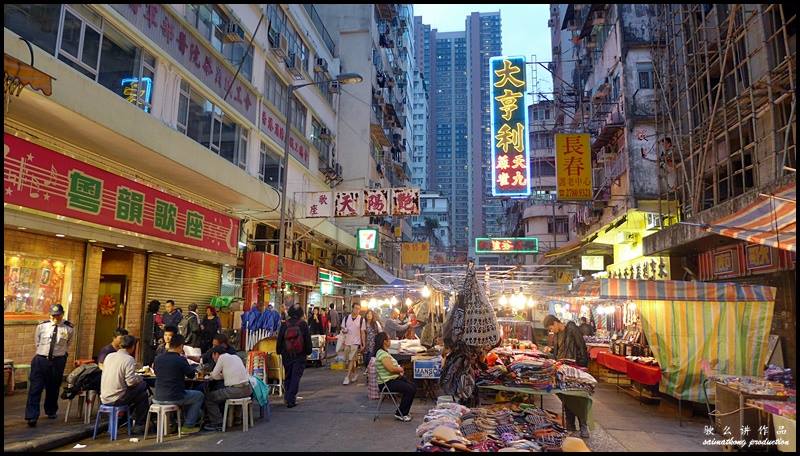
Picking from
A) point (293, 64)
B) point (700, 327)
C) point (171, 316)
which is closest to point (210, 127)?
point (171, 316)

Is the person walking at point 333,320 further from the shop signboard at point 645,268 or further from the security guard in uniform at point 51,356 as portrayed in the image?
the security guard in uniform at point 51,356

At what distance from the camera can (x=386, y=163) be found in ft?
130

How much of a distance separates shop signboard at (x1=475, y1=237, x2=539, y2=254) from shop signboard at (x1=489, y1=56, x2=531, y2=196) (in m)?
7.49

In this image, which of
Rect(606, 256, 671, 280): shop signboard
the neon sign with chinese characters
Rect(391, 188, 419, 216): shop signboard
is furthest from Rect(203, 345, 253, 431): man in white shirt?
Rect(606, 256, 671, 280): shop signboard

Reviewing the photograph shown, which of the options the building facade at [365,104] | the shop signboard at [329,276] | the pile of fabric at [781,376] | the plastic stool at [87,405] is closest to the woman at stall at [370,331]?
the plastic stool at [87,405]

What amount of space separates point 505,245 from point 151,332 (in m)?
19.0

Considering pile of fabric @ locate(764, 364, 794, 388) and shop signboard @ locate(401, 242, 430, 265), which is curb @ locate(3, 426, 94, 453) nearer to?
pile of fabric @ locate(764, 364, 794, 388)

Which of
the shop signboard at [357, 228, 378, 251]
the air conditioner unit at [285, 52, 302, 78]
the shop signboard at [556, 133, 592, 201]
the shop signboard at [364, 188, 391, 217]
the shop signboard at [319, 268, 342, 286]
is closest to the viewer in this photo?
the shop signboard at [364, 188, 391, 217]

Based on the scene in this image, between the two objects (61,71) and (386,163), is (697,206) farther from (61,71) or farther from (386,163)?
(386,163)

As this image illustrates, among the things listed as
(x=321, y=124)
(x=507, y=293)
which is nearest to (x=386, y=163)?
(x=321, y=124)

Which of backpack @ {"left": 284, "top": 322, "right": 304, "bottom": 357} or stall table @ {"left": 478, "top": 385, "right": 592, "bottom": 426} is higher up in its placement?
backpack @ {"left": 284, "top": 322, "right": 304, "bottom": 357}

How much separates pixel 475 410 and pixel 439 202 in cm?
9512

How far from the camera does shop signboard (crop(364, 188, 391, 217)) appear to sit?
1578cm

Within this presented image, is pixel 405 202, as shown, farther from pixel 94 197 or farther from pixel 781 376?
pixel 781 376
